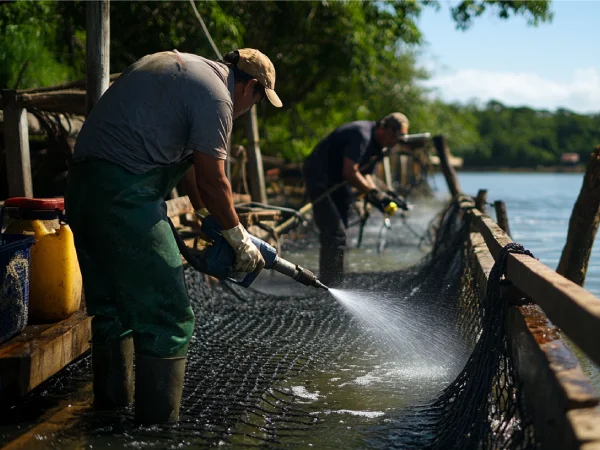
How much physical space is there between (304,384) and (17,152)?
3.53 meters

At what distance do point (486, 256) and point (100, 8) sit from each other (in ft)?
11.9

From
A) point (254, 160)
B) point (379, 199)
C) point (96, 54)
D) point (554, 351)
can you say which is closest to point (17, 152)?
point (96, 54)

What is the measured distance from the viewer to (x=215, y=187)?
3.54 meters

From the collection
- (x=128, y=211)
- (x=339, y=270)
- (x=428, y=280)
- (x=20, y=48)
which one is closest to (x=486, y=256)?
(x=428, y=280)

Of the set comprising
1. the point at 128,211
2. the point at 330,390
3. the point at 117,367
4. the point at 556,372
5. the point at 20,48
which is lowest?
the point at 330,390

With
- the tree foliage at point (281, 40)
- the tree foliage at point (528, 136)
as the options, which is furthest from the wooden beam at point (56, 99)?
the tree foliage at point (528, 136)

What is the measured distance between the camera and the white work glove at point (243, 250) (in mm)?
3773

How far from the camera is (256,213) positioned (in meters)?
7.77

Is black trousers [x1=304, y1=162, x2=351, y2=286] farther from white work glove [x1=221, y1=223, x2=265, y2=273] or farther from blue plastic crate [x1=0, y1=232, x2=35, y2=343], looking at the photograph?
blue plastic crate [x1=0, y1=232, x2=35, y2=343]

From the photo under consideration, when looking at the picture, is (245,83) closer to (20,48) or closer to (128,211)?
(128,211)

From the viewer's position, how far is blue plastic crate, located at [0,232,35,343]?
3850mm

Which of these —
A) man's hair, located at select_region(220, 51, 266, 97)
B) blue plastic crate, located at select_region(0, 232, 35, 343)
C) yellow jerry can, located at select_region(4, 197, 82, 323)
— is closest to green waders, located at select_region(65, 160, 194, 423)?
blue plastic crate, located at select_region(0, 232, 35, 343)

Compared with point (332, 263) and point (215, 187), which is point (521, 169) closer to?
point (332, 263)

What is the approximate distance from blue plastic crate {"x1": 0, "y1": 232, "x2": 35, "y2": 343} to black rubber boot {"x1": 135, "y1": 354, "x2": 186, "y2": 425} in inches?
32.4
